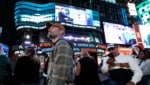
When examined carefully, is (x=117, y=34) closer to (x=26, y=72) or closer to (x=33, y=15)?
(x=33, y=15)

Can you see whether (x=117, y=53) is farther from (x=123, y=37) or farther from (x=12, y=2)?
(x=12, y=2)

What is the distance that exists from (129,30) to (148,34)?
1079cm

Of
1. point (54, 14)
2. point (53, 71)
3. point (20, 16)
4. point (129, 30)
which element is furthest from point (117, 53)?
point (129, 30)

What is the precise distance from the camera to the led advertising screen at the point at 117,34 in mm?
36381

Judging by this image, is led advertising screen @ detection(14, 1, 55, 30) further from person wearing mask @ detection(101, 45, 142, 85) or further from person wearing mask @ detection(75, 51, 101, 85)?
person wearing mask @ detection(101, 45, 142, 85)

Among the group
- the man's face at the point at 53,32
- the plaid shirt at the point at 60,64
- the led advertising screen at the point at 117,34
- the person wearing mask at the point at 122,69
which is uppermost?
the man's face at the point at 53,32

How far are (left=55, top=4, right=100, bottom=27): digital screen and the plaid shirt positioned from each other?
103 ft

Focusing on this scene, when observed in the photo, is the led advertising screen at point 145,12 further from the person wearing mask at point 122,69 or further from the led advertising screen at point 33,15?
the person wearing mask at point 122,69

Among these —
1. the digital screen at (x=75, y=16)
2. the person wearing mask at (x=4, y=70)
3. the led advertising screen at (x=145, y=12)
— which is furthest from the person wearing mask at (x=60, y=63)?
the led advertising screen at (x=145, y=12)

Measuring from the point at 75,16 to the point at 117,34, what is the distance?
20.8 ft

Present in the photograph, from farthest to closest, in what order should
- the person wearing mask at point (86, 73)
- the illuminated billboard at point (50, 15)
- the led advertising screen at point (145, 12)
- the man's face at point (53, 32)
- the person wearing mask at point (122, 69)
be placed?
1. the led advertising screen at point (145, 12)
2. the illuminated billboard at point (50, 15)
3. the person wearing mask at point (86, 73)
4. the person wearing mask at point (122, 69)
5. the man's face at point (53, 32)

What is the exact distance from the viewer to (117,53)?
202 inches

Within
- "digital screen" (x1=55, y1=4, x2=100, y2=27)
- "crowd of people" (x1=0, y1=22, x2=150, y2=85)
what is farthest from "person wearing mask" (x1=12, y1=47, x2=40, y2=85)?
"digital screen" (x1=55, y1=4, x2=100, y2=27)

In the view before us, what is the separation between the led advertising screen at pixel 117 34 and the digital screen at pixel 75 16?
7.81ft
